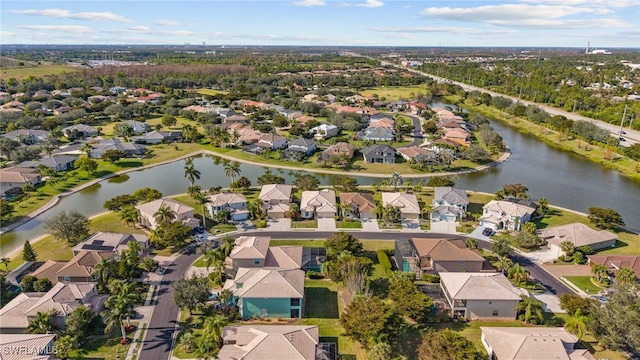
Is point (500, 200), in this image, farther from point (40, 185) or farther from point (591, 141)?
point (40, 185)

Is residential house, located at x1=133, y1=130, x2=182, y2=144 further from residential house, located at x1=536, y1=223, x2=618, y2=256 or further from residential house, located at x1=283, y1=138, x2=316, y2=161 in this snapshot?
residential house, located at x1=536, y1=223, x2=618, y2=256

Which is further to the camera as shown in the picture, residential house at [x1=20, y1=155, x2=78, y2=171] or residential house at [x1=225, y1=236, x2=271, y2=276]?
residential house at [x1=20, y1=155, x2=78, y2=171]

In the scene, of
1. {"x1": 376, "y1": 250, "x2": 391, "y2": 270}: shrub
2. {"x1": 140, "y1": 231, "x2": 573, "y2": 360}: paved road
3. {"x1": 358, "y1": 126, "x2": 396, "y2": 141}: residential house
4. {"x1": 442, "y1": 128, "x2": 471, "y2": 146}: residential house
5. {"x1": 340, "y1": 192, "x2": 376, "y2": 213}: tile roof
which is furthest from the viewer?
{"x1": 358, "y1": 126, "x2": 396, "y2": 141}: residential house

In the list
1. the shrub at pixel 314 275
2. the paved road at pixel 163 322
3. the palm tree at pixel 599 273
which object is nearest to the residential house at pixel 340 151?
the shrub at pixel 314 275

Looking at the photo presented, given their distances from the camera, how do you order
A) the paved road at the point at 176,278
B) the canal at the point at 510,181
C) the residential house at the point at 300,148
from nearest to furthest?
1. the paved road at the point at 176,278
2. the canal at the point at 510,181
3. the residential house at the point at 300,148

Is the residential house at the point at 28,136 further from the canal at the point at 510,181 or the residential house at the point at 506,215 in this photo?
the residential house at the point at 506,215

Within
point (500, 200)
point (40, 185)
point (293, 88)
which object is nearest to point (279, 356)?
point (500, 200)

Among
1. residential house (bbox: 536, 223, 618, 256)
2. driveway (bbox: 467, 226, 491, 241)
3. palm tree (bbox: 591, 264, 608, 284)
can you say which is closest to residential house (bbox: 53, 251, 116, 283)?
driveway (bbox: 467, 226, 491, 241)
